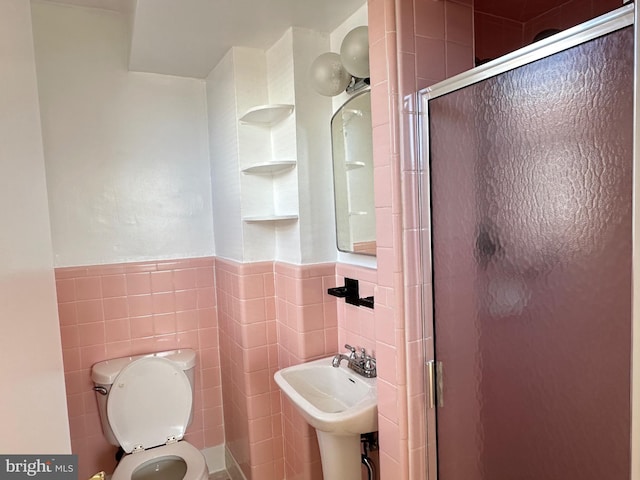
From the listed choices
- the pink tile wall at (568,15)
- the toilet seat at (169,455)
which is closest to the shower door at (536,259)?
the pink tile wall at (568,15)

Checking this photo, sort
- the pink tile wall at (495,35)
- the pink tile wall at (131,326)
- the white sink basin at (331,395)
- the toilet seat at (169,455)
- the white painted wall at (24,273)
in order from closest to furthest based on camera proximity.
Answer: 1. the white painted wall at (24,273)
2. the white sink basin at (331,395)
3. the pink tile wall at (495,35)
4. the toilet seat at (169,455)
5. the pink tile wall at (131,326)

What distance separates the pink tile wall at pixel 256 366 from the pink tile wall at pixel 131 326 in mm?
317

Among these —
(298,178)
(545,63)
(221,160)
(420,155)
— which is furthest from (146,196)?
(545,63)

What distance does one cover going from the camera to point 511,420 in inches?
37.0

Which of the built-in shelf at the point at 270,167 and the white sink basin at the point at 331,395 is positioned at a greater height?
the built-in shelf at the point at 270,167

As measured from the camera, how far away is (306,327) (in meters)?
1.74

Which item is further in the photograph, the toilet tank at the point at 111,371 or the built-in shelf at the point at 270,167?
the toilet tank at the point at 111,371

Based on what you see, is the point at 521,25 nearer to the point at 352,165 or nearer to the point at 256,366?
the point at 352,165


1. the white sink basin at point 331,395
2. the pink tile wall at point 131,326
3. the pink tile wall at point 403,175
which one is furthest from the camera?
the pink tile wall at point 131,326

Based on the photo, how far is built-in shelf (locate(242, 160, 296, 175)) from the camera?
171 centimetres

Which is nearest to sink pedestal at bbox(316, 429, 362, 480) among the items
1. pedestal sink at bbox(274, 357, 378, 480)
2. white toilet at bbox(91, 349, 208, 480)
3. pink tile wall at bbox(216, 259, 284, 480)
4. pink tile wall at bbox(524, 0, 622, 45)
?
pedestal sink at bbox(274, 357, 378, 480)

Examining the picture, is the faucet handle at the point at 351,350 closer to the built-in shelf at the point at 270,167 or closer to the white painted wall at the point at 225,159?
the white painted wall at the point at 225,159

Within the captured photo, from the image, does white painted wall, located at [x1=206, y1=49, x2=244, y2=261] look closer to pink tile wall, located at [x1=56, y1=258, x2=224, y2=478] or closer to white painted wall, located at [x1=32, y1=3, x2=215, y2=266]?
white painted wall, located at [x1=32, y1=3, x2=215, y2=266]

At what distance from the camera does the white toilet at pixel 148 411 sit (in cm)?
184
